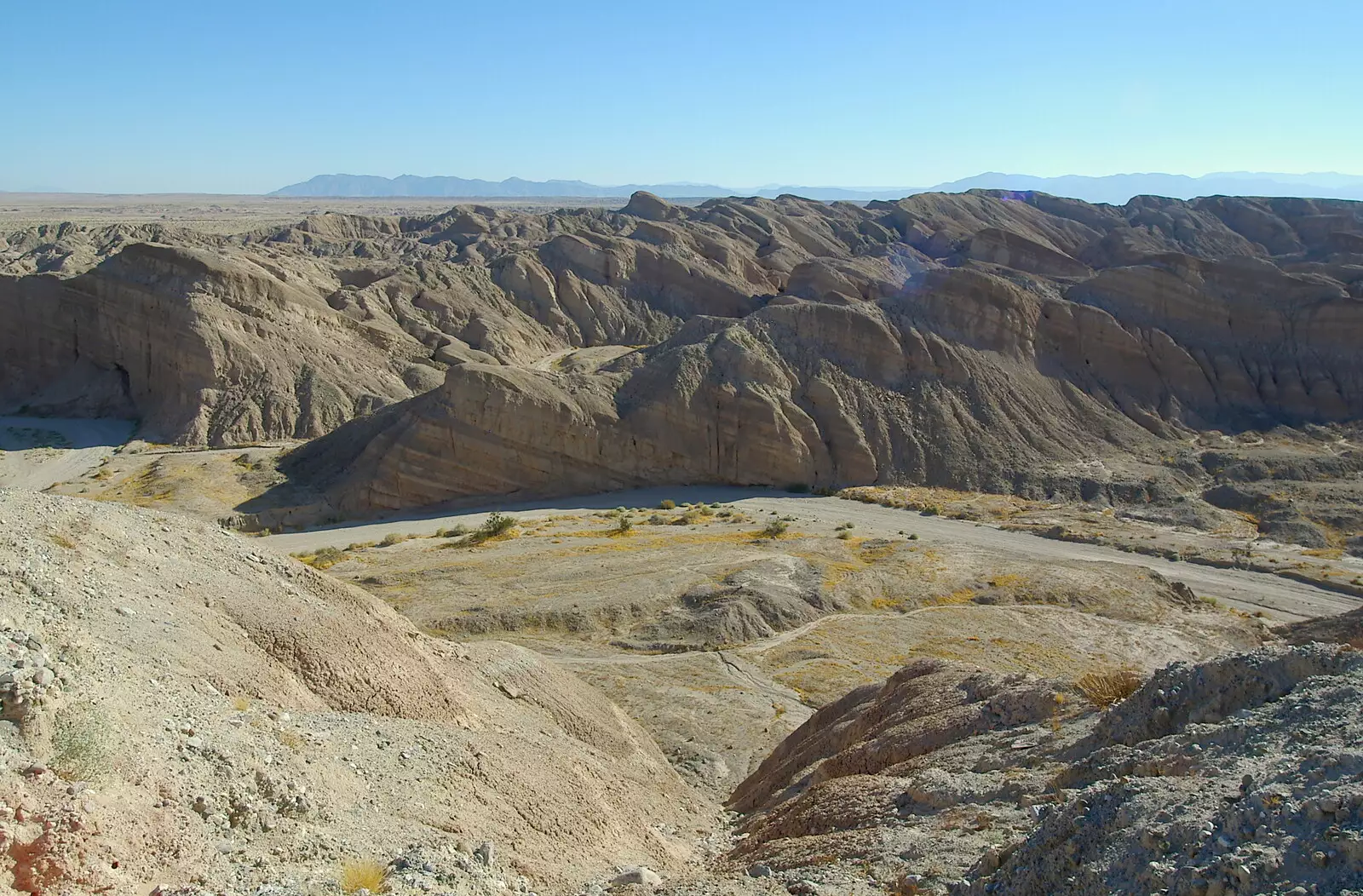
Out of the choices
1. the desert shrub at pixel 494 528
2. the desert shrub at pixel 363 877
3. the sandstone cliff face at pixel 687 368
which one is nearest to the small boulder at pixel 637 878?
the desert shrub at pixel 363 877

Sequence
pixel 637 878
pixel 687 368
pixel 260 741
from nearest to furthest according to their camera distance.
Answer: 1. pixel 260 741
2. pixel 637 878
3. pixel 687 368

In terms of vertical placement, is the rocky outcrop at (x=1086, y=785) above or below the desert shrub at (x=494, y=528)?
above

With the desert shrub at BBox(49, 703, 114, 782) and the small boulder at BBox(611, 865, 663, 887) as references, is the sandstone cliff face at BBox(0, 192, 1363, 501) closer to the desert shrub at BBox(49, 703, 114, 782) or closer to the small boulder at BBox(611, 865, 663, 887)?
the small boulder at BBox(611, 865, 663, 887)

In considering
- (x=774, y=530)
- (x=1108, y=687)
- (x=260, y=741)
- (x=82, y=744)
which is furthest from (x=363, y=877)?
(x=774, y=530)

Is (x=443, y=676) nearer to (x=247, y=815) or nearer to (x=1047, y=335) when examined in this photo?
(x=247, y=815)

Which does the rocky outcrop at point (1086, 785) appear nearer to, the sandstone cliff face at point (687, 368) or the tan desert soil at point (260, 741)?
the tan desert soil at point (260, 741)

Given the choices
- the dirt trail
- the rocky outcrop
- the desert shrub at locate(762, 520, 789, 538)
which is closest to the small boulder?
the rocky outcrop

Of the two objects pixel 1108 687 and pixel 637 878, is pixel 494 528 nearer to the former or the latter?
pixel 1108 687

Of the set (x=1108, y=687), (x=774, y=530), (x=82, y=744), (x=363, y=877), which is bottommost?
(x=774, y=530)
